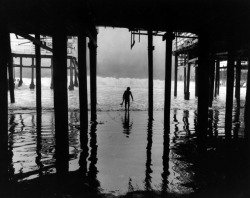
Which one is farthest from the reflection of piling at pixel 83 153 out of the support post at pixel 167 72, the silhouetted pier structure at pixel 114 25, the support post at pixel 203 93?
the support post at pixel 203 93

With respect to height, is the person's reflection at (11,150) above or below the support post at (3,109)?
below

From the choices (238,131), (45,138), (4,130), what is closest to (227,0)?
(238,131)

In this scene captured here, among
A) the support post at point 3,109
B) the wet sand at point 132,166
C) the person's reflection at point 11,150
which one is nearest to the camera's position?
the support post at point 3,109

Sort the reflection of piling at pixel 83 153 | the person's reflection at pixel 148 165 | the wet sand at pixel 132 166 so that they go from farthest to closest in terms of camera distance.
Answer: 1. the reflection of piling at pixel 83 153
2. the person's reflection at pixel 148 165
3. the wet sand at pixel 132 166

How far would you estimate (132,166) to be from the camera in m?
4.85

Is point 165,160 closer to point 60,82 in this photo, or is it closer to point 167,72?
point 60,82

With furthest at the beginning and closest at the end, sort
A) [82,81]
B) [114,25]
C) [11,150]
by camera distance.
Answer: [114,25]
[82,81]
[11,150]

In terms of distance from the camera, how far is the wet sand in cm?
386

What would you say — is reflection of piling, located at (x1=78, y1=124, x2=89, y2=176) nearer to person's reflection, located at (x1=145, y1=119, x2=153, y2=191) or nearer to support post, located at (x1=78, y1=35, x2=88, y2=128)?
support post, located at (x1=78, y1=35, x2=88, y2=128)

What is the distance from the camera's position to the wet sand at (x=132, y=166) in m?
3.86

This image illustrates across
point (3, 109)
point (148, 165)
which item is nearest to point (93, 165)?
point (148, 165)

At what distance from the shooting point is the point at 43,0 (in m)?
4.82

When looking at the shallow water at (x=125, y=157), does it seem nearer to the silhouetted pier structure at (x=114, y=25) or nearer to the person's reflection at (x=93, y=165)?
the person's reflection at (x=93, y=165)

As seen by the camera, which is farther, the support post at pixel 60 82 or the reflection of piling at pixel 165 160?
the support post at pixel 60 82
